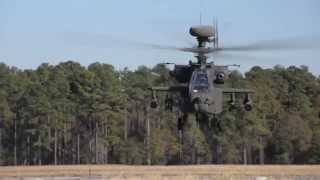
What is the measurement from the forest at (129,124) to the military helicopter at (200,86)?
200 ft

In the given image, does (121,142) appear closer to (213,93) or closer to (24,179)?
(24,179)

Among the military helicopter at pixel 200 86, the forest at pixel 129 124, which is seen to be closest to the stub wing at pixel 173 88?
the military helicopter at pixel 200 86

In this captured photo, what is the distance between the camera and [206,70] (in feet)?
130

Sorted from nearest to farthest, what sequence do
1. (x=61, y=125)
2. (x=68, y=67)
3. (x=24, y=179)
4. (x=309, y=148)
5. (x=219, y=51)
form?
(x=219, y=51)
(x=24, y=179)
(x=309, y=148)
(x=61, y=125)
(x=68, y=67)

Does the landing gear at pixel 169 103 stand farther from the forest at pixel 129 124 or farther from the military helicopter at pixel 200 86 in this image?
the forest at pixel 129 124

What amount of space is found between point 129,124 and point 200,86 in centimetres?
8118

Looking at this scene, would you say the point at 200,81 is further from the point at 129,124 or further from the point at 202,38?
the point at 129,124

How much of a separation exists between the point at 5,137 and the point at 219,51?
281 ft

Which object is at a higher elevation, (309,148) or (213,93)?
(213,93)

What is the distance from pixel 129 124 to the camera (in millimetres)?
119750

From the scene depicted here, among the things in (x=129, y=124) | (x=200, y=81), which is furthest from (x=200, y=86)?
(x=129, y=124)

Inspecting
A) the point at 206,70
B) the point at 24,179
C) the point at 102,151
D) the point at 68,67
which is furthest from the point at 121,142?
the point at 206,70

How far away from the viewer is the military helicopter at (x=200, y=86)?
38.8 m

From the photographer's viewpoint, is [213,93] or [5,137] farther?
[5,137]
